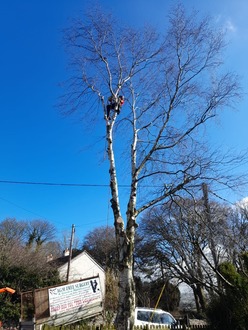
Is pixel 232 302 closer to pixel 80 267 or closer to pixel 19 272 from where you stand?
pixel 19 272

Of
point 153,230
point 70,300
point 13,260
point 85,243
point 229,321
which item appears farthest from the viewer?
point 85,243

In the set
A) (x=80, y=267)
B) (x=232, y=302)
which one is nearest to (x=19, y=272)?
(x=80, y=267)

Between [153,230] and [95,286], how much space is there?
1272cm

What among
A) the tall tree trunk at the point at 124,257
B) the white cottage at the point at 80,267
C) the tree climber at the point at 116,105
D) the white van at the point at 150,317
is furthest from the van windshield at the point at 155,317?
the white cottage at the point at 80,267

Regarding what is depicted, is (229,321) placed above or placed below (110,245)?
below

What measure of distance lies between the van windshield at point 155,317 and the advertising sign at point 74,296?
2.23 m

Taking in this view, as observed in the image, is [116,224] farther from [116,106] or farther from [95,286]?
[95,286]

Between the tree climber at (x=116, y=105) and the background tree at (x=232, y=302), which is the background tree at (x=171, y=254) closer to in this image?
the background tree at (x=232, y=302)

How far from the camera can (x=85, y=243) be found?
4553 cm

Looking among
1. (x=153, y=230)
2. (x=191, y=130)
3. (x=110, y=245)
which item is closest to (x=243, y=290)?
(x=191, y=130)

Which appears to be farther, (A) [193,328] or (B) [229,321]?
(A) [193,328]

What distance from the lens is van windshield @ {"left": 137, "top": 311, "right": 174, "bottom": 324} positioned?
1378 centimetres

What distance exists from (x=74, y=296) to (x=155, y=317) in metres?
3.75

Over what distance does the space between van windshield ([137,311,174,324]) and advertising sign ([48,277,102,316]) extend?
7.31ft
